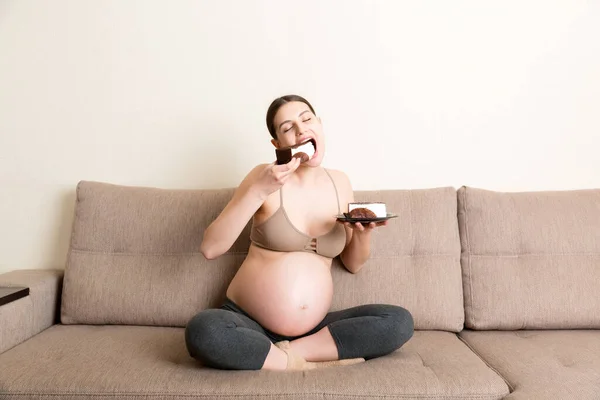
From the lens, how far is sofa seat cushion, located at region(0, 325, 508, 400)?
4.30ft

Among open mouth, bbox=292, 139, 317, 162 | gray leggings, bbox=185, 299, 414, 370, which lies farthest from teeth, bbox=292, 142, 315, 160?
gray leggings, bbox=185, 299, 414, 370

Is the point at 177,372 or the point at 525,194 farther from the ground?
the point at 525,194

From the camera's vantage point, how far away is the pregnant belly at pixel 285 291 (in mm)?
1604

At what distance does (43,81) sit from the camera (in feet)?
7.50

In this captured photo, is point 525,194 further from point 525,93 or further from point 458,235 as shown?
point 525,93

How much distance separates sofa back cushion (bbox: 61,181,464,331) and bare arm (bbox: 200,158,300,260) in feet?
0.84

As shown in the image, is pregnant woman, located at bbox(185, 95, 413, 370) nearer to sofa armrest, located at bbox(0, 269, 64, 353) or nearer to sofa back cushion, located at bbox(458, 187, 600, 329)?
sofa back cushion, located at bbox(458, 187, 600, 329)

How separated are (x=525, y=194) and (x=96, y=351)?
1.59 meters

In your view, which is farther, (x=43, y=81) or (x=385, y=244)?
(x=43, y=81)

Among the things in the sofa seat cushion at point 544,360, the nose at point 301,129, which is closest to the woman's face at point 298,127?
the nose at point 301,129

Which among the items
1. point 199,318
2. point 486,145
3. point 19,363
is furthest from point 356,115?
→ point 19,363

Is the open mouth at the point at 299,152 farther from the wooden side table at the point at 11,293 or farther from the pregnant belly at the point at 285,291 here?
the wooden side table at the point at 11,293

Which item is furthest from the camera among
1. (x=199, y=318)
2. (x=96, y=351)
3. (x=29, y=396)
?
(x=96, y=351)

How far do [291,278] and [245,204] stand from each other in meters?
0.27
